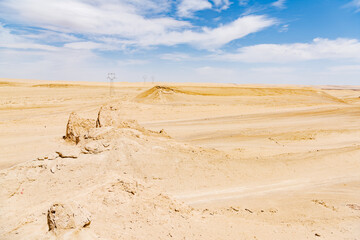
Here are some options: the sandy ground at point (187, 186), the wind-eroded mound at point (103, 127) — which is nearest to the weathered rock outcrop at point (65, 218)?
the sandy ground at point (187, 186)

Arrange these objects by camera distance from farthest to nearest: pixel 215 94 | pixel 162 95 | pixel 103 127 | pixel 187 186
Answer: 1. pixel 215 94
2. pixel 162 95
3. pixel 103 127
4. pixel 187 186

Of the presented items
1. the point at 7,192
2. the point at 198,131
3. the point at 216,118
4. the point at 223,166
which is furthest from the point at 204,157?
the point at 216,118

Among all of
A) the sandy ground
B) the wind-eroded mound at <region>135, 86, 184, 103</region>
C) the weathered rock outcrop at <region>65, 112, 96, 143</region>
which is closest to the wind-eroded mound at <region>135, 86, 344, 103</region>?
the wind-eroded mound at <region>135, 86, 184, 103</region>

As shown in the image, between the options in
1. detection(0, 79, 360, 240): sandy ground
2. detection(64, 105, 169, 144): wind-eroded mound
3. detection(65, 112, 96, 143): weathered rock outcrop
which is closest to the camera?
detection(0, 79, 360, 240): sandy ground

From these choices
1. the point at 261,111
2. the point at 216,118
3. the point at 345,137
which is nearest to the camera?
the point at 345,137

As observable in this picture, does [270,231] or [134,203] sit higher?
[134,203]

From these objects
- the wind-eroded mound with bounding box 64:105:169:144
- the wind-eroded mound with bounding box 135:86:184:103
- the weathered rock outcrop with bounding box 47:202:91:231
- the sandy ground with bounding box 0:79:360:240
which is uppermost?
the wind-eroded mound with bounding box 135:86:184:103

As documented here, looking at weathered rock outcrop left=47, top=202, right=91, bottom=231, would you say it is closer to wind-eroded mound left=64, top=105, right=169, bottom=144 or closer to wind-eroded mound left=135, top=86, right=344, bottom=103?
wind-eroded mound left=64, top=105, right=169, bottom=144

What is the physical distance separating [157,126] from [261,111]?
Result: 35.2ft

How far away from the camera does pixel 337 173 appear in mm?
8438

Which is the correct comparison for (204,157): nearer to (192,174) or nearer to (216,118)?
(192,174)

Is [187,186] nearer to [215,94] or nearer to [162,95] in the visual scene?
[162,95]

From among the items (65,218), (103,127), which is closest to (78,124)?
(103,127)

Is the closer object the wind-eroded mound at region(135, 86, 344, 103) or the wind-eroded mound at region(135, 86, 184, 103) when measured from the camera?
the wind-eroded mound at region(135, 86, 184, 103)
